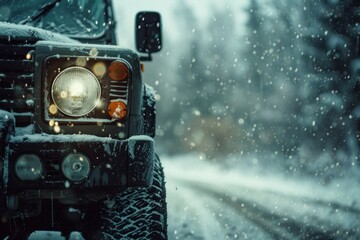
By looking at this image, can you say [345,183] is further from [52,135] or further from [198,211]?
[52,135]

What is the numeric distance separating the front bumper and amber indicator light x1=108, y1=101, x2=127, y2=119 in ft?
0.50

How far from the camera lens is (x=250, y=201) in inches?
408

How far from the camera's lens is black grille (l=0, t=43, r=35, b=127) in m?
3.40

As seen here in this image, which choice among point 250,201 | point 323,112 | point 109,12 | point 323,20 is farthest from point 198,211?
point 323,112

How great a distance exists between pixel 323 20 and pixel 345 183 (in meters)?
6.07

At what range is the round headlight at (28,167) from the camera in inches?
129

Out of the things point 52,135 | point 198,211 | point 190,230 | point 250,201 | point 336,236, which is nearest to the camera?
point 52,135

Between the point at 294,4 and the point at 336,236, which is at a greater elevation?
the point at 294,4

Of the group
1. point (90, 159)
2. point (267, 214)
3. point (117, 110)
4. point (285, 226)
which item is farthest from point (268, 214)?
point (90, 159)

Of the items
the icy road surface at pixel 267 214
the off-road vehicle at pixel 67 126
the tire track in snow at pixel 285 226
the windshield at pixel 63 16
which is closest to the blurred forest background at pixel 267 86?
the icy road surface at pixel 267 214

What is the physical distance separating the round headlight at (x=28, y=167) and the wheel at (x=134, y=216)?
64cm

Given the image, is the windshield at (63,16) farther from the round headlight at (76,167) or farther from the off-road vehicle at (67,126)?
the round headlight at (76,167)

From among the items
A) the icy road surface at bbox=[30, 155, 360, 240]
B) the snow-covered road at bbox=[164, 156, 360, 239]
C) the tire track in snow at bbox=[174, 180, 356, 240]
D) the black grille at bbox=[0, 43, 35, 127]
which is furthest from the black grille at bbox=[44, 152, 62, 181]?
the tire track in snow at bbox=[174, 180, 356, 240]

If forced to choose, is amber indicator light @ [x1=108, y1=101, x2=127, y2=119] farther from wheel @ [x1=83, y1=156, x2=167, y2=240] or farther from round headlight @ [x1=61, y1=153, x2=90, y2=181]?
wheel @ [x1=83, y1=156, x2=167, y2=240]
